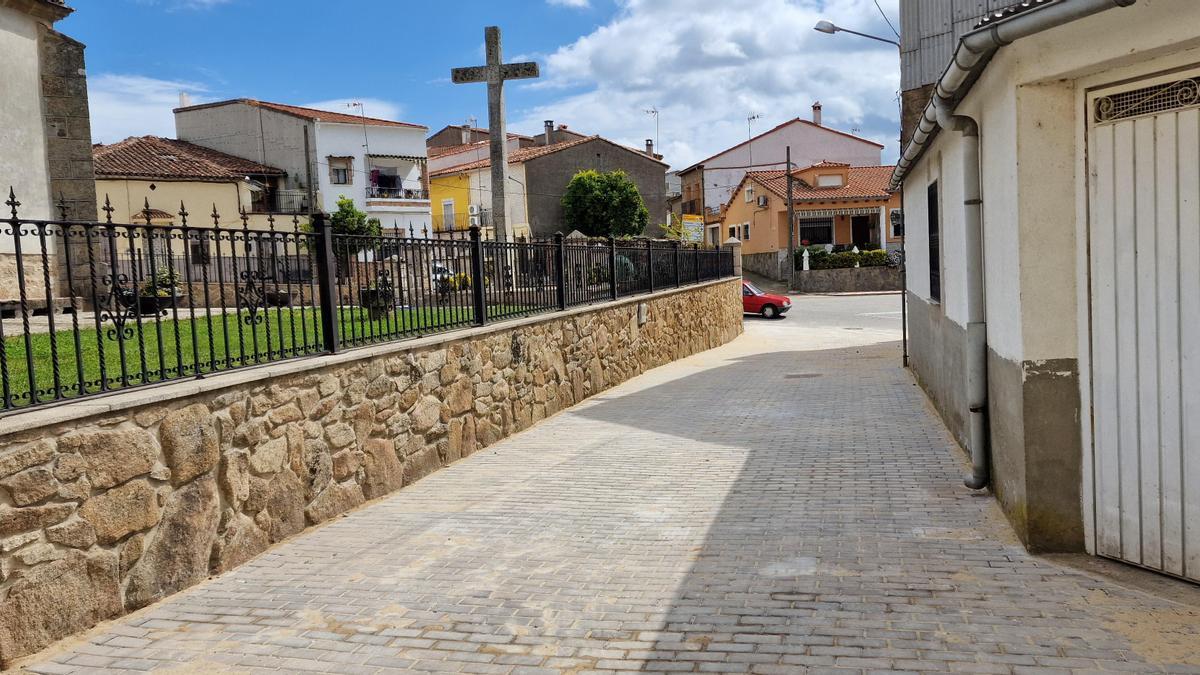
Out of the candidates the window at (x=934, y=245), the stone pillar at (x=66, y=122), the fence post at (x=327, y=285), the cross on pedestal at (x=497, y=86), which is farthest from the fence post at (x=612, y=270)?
the stone pillar at (x=66, y=122)

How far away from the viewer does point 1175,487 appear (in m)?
4.03

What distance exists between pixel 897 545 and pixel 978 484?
1361mm

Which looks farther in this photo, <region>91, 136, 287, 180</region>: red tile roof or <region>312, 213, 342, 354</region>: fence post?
<region>91, 136, 287, 180</region>: red tile roof

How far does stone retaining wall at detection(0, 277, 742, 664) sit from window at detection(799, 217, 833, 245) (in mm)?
43086

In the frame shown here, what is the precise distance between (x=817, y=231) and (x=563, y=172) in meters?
15.3

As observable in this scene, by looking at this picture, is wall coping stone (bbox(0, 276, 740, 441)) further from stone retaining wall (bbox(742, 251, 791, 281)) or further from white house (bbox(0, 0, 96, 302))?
stone retaining wall (bbox(742, 251, 791, 281))

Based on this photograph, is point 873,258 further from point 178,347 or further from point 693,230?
point 178,347

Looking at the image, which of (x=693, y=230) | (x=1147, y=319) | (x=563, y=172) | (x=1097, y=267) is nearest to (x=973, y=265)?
(x=1097, y=267)

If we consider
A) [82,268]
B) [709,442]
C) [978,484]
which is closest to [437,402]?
[709,442]

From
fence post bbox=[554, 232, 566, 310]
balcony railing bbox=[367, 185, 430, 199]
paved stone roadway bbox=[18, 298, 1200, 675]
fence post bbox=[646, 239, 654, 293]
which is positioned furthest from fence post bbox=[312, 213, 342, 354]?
balcony railing bbox=[367, 185, 430, 199]

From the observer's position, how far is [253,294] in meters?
5.67

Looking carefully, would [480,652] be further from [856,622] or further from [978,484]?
[978,484]

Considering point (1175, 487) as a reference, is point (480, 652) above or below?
below

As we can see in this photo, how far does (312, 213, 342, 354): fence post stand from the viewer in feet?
20.7
